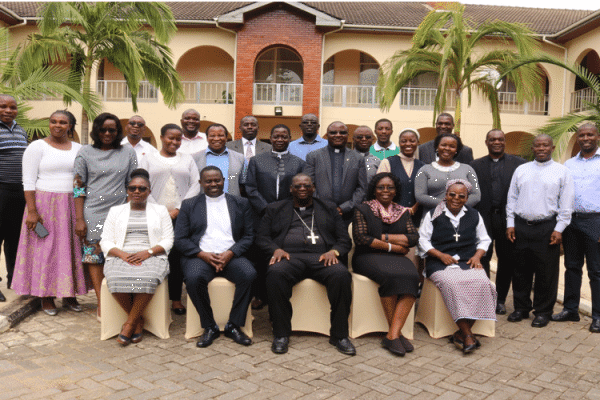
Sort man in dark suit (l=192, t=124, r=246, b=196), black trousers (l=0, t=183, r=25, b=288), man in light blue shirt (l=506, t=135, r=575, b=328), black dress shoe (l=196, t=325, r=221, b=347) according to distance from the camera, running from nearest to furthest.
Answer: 1. black dress shoe (l=196, t=325, r=221, b=347)
2. man in light blue shirt (l=506, t=135, r=575, b=328)
3. black trousers (l=0, t=183, r=25, b=288)
4. man in dark suit (l=192, t=124, r=246, b=196)

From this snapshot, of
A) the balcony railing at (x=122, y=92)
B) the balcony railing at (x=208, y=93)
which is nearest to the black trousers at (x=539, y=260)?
the balcony railing at (x=208, y=93)

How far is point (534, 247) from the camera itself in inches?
222

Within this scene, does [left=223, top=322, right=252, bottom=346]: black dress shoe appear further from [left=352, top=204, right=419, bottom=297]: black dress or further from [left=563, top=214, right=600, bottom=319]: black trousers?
[left=563, top=214, right=600, bottom=319]: black trousers

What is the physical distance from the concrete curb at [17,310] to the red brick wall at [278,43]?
13081 mm

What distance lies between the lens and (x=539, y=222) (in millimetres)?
5602

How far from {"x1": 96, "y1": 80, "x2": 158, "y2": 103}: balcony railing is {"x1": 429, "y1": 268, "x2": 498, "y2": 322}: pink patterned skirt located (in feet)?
52.0

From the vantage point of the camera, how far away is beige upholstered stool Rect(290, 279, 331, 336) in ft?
16.8

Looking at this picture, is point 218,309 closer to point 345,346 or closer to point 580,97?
point 345,346

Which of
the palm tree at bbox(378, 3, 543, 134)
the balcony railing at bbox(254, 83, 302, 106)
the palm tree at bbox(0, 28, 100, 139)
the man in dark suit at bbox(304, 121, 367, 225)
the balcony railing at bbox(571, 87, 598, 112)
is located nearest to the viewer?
the man in dark suit at bbox(304, 121, 367, 225)

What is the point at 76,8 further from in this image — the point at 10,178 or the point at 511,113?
the point at 511,113

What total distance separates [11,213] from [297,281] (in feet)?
10.9

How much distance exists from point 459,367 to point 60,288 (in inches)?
158

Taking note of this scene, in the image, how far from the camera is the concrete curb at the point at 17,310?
16.6ft

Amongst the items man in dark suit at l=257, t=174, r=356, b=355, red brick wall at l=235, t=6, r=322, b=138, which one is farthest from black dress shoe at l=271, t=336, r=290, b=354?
red brick wall at l=235, t=6, r=322, b=138
